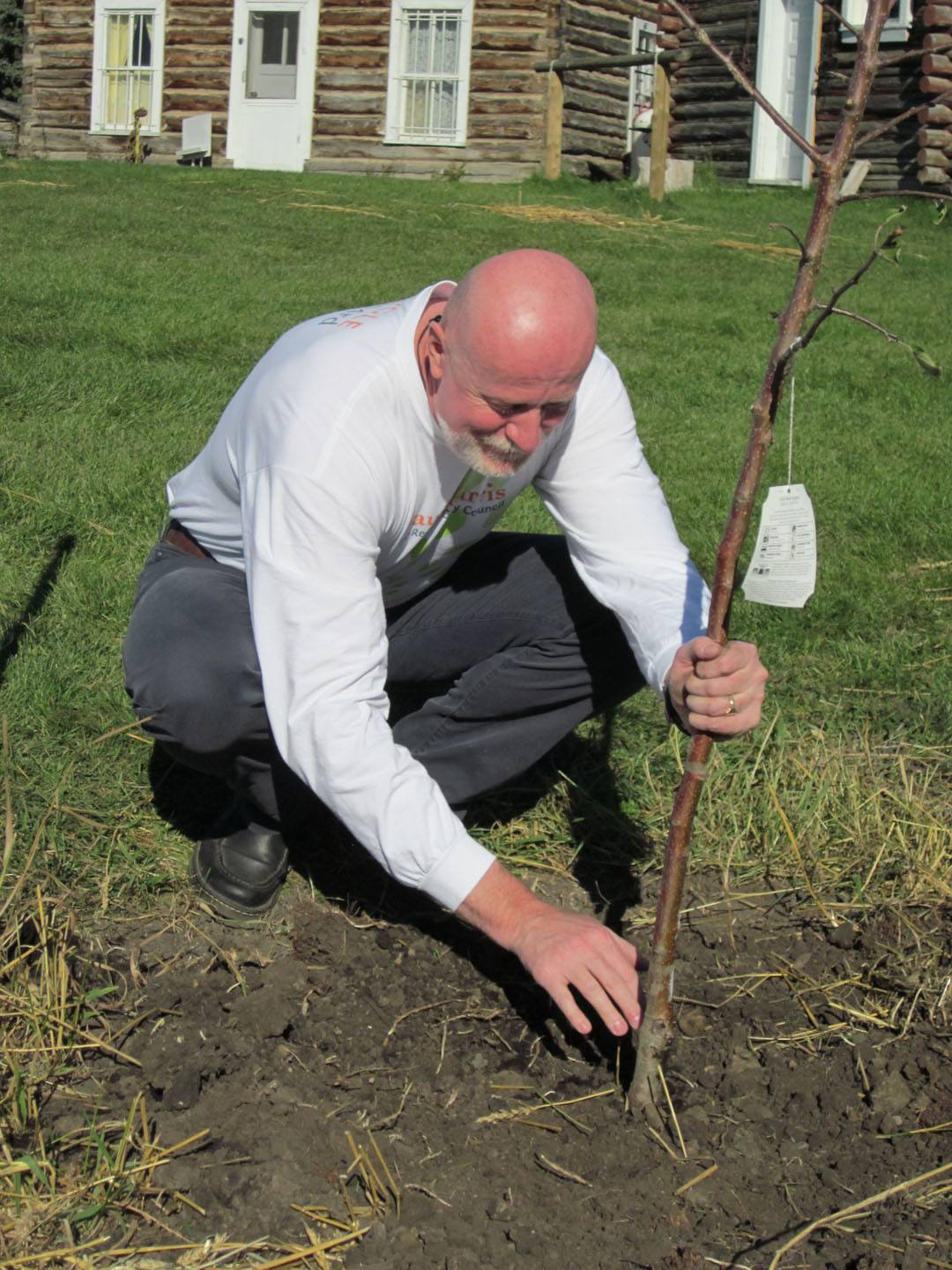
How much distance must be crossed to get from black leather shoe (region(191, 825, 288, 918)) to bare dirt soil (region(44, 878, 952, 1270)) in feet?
0.17

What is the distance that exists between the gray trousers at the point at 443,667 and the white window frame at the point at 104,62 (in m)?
15.4

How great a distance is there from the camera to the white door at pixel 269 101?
1579 cm

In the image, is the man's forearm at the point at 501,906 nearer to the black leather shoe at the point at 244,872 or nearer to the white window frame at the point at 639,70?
the black leather shoe at the point at 244,872

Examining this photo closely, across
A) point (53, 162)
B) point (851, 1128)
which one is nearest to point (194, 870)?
point (851, 1128)

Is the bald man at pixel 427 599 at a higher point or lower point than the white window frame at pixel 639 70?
lower

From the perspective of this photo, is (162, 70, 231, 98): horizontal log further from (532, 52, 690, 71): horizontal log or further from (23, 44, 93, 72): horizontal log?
(532, 52, 690, 71): horizontal log

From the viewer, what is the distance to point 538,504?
4.82 metres

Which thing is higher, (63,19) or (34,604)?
(63,19)

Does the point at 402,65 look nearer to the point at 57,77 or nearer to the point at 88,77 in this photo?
the point at 88,77

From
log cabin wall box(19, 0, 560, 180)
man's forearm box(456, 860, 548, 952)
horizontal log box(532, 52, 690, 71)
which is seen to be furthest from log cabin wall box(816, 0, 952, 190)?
man's forearm box(456, 860, 548, 952)

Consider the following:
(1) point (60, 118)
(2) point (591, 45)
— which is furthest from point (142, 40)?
(2) point (591, 45)

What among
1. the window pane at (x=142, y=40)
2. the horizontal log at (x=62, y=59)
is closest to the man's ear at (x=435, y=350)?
the window pane at (x=142, y=40)

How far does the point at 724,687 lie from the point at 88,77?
1744cm

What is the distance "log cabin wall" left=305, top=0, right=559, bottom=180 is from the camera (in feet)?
50.2
